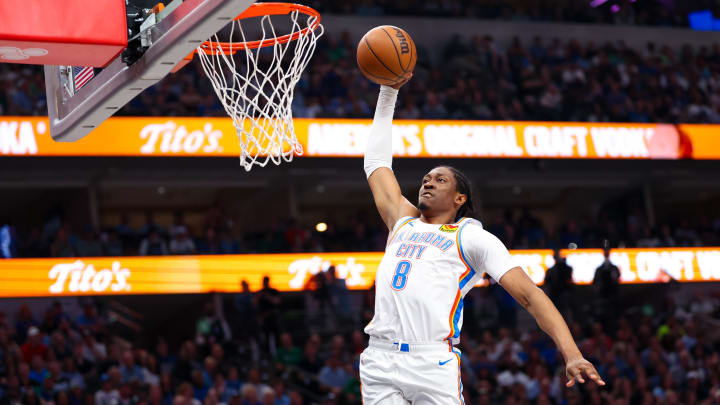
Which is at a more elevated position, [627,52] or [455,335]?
[627,52]

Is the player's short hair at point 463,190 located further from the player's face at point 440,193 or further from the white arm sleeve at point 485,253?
the white arm sleeve at point 485,253

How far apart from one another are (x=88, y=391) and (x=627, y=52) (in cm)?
1386

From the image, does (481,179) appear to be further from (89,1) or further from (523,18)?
(89,1)

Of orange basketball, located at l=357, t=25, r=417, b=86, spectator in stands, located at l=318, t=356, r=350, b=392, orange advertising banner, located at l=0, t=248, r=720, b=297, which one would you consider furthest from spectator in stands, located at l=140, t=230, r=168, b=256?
orange basketball, located at l=357, t=25, r=417, b=86

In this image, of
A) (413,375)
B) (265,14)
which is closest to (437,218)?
(413,375)

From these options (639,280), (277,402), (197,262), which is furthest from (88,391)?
(639,280)

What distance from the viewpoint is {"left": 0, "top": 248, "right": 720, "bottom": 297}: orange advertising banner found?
13766 mm

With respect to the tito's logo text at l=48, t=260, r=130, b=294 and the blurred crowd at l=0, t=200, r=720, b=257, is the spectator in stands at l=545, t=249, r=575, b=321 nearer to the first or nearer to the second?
the blurred crowd at l=0, t=200, r=720, b=257

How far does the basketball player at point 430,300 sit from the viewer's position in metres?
3.93

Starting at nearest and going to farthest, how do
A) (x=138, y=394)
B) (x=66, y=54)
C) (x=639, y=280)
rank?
(x=66, y=54) < (x=138, y=394) < (x=639, y=280)

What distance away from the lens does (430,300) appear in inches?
158

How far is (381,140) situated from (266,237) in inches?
452

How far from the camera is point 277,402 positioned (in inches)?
430

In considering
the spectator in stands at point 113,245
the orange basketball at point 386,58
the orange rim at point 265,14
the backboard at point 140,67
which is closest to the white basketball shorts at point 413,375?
the orange basketball at point 386,58
